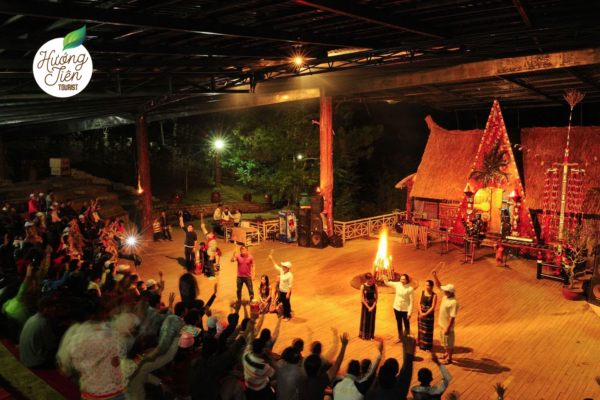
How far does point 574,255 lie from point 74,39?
12.4 meters

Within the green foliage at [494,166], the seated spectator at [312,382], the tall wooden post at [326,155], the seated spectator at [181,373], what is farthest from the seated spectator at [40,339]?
the green foliage at [494,166]

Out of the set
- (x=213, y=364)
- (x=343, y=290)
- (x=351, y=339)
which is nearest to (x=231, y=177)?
(x=343, y=290)

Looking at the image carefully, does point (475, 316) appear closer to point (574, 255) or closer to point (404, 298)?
point (404, 298)

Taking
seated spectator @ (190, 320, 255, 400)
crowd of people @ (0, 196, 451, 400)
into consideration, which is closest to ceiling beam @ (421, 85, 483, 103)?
crowd of people @ (0, 196, 451, 400)

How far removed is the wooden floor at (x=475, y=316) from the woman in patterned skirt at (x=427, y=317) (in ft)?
Result: 0.90

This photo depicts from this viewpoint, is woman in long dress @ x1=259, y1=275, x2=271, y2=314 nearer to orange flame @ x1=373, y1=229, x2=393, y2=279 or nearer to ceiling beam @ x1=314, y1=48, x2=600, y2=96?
orange flame @ x1=373, y1=229, x2=393, y2=279

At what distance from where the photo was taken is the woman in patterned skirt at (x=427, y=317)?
817 centimetres

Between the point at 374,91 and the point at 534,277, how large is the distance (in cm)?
794

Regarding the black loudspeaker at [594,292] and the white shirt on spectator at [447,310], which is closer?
the white shirt on spectator at [447,310]

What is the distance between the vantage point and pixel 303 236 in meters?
17.4

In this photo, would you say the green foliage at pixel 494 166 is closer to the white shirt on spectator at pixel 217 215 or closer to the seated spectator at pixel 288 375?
the white shirt on spectator at pixel 217 215

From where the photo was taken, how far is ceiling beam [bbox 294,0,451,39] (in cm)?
719

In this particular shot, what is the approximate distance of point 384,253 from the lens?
12.4 m

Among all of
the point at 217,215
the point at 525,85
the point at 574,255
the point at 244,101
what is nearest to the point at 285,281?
the point at 574,255
